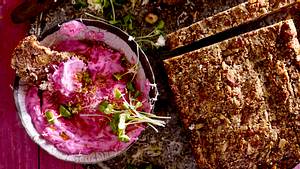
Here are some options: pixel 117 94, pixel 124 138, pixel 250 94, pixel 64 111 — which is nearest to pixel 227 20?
pixel 250 94

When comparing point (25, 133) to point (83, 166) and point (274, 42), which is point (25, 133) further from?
point (274, 42)

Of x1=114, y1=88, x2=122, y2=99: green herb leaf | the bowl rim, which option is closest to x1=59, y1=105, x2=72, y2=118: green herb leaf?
the bowl rim

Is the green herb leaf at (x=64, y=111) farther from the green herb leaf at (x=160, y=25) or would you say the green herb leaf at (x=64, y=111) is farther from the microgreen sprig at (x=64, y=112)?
the green herb leaf at (x=160, y=25)

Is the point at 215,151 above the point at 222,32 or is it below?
below

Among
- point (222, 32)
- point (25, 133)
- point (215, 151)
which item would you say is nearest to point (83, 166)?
point (25, 133)

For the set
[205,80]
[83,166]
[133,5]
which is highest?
[133,5]
